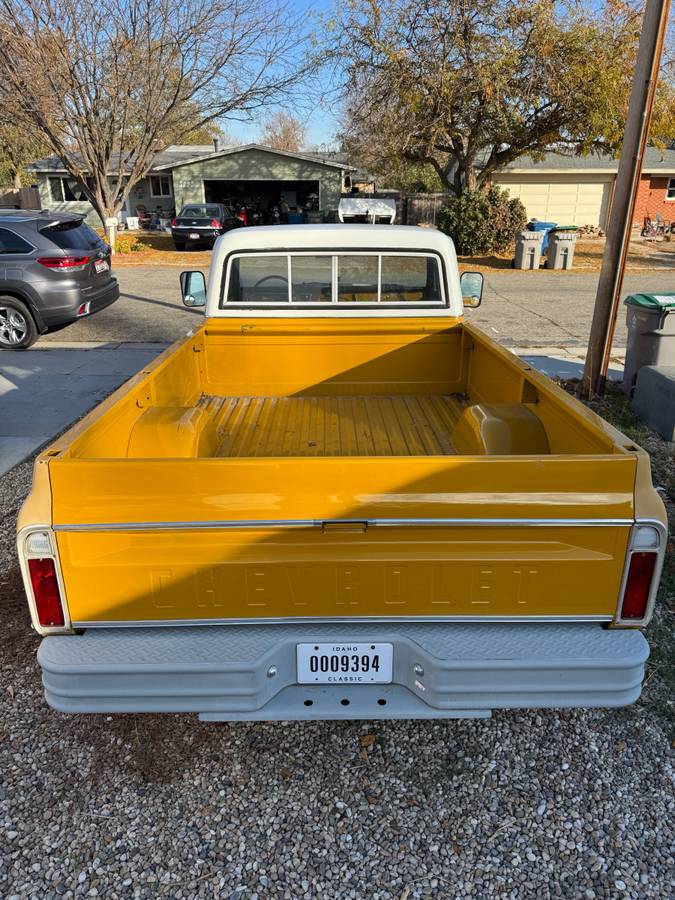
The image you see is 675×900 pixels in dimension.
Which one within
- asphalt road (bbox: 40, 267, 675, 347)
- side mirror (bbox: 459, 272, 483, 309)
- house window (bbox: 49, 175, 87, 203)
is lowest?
asphalt road (bbox: 40, 267, 675, 347)

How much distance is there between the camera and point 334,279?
16.1ft

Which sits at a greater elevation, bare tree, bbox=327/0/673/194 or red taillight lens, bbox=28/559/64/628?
bare tree, bbox=327/0/673/194

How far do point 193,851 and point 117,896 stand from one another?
0.91ft

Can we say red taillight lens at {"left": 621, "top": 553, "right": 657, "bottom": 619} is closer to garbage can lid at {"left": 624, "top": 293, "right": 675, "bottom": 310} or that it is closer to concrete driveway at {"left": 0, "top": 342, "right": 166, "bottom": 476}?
concrete driveway at {"left": 0, "top": 342, "right": 166, "bottom": 476}

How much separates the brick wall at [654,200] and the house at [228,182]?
14.2 meters

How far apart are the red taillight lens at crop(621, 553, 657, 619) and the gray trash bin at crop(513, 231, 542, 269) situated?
1920cm

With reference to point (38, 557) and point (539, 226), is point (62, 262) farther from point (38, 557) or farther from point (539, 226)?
point (539, 226)

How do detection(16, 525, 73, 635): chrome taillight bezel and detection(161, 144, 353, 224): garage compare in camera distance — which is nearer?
detection(16, 525, 73, 635): chrome taillight bezel

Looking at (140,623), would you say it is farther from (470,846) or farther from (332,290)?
(332,290)

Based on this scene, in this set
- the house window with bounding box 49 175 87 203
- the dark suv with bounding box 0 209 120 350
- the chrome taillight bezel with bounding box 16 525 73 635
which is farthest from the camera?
the house window with bounding box 49 175 87 203

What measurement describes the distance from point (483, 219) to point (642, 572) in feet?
70.3

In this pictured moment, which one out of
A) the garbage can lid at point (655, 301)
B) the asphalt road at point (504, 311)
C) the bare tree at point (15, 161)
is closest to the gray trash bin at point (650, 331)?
the garbage can lid at point (655, 301)

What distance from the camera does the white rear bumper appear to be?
7.17 ft

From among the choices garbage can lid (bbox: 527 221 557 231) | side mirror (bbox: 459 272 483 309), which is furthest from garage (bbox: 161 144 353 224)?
side mirror (bbox: 459 272 483 309)
